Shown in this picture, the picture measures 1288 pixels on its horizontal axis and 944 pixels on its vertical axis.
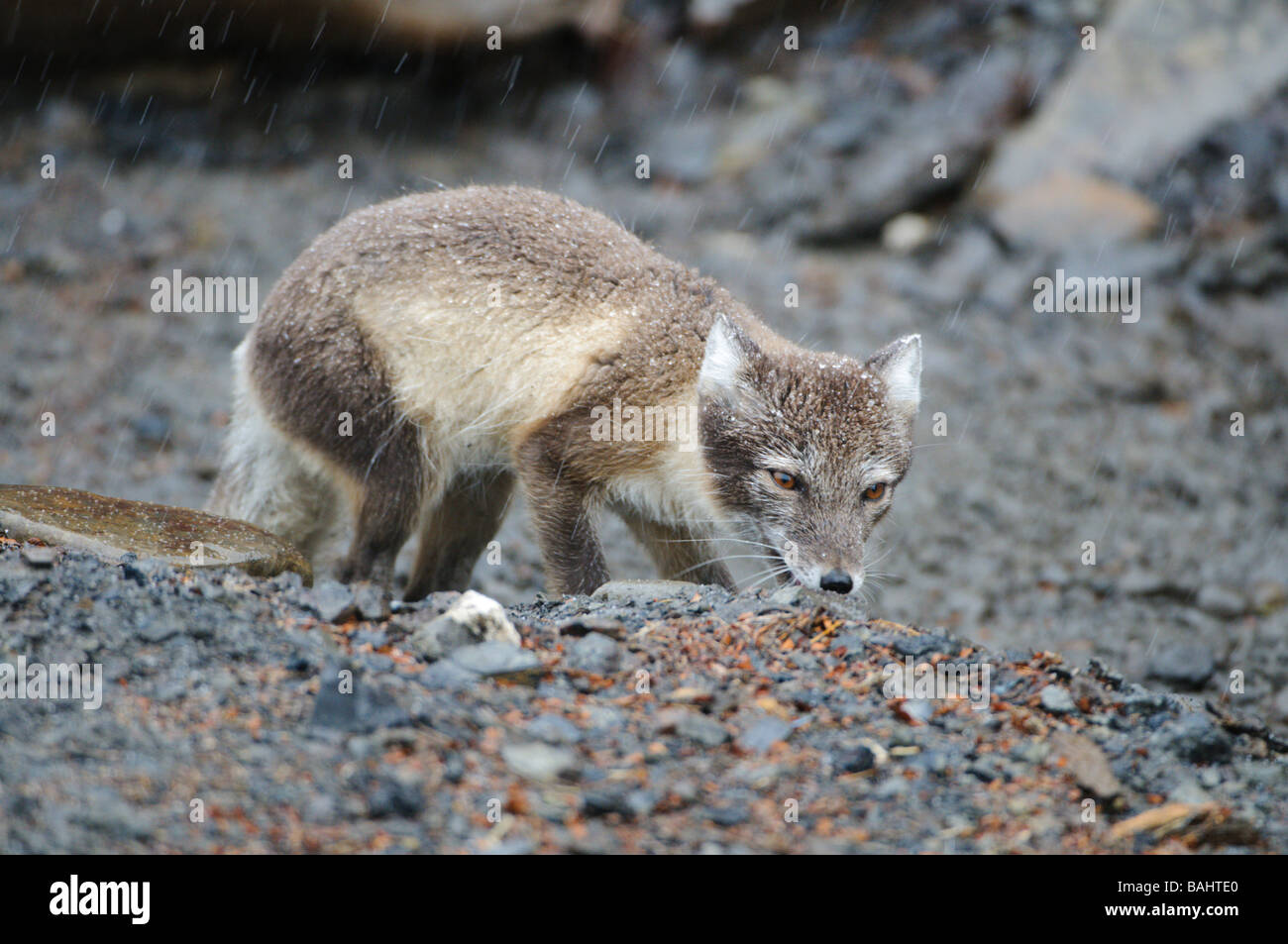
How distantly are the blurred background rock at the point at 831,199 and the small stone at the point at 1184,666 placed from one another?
2.37ft

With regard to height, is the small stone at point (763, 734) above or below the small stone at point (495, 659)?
below

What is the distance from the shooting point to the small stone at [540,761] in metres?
3.63

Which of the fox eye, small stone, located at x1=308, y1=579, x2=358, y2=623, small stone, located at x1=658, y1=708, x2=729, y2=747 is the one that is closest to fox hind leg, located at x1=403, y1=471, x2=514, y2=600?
the fox eye

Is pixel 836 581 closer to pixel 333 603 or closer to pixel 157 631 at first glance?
pixel 333 603

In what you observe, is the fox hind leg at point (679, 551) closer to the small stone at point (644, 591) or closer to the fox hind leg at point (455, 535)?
the small stone at point (644, 591)

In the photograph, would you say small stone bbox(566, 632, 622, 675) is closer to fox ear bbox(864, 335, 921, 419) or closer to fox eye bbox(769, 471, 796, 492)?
fox eye bbox(769, 471, 796, 492)

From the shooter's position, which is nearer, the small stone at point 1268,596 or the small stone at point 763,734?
the small stone at point 763,734

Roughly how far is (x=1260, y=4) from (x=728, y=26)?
593 cm

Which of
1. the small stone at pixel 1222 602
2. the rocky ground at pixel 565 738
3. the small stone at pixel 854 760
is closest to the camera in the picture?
the rocky ground at pixel 565 738

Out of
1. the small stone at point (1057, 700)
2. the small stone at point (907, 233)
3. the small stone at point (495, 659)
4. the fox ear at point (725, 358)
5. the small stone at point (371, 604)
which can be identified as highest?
the small stone at point (907, 233)

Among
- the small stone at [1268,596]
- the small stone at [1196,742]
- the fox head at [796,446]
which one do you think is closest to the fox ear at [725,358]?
the fox head at [796,446]

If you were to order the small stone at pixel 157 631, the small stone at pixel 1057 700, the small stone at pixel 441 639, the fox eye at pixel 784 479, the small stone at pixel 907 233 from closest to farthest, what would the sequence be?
the small stone at pixel 157 631, the small stone at pixel 441 639, the small stone at pixel 1057 700, the fox eye at pixel 784 479, the small stone at pixel 907 233

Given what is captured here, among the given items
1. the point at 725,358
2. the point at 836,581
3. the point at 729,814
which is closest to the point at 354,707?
Answer: the point at 729,814

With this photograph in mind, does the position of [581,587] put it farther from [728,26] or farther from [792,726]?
[728,26]
